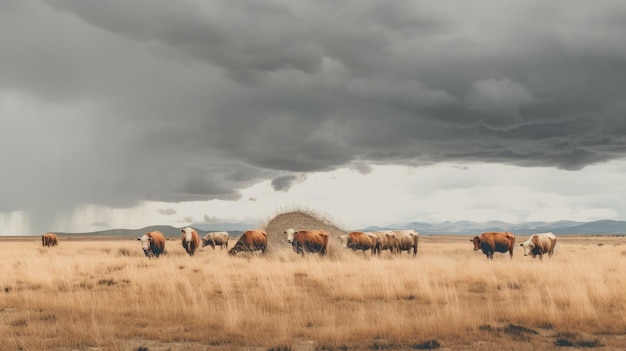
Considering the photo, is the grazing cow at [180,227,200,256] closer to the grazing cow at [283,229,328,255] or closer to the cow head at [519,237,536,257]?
the grazing cow at [283,229,328,255]

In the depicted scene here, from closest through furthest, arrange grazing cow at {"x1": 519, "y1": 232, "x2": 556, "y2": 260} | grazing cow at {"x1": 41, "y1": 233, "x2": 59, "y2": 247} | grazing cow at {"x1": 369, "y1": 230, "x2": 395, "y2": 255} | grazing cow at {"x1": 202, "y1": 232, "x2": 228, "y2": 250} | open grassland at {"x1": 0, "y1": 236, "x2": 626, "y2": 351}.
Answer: open grassland at {"x1": 0, "y1": 236, "x2": 626, "y2": 351} < grazing cow at {"x1": 519, "y1": 232, "x2": 556, "y2": 260} < grazing cow at {"x1": 369, "y1": 230, "x2": 395, "y2": 255} < grazing cow at {"x1": 202, "y1": 232, "x2": 228, "y2": 250} < grazing cow at {"x1": 41, "y1": 233, "x2": 59, "y2": 247}

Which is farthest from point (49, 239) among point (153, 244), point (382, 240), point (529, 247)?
point (529, 247)

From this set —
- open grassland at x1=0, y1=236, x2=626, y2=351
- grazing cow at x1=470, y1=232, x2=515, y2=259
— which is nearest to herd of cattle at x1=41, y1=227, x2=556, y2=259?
grazing cow at x1=470, y1=232, x2=515, y2=259

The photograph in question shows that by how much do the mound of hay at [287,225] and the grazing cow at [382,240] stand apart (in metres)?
2.96

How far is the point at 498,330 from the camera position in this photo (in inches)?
383

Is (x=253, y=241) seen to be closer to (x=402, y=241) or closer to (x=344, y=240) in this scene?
(x=344, y=240)

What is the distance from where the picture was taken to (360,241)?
35.2m

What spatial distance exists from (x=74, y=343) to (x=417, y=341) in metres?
5.86

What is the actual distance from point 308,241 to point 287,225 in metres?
3.85

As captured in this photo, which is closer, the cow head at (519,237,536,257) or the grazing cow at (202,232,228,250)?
the cow head at (519,237,536,257)

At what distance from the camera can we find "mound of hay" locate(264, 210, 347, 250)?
112 ft

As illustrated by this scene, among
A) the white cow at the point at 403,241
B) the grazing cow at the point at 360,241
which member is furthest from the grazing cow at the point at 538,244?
the grazing cow at the point at 360,241

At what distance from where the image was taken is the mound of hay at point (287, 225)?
34000 millimetres

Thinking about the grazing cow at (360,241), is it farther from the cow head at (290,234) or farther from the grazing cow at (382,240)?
the cow head at (290,234)
